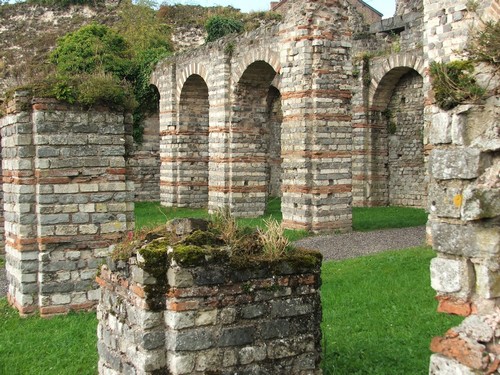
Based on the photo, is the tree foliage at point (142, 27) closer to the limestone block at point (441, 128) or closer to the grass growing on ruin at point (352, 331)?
the grass growing on ruin at point (352, 331)

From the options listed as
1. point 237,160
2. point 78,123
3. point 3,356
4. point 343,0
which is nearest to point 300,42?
point 343,0

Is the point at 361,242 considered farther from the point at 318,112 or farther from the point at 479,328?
the point at 479,328

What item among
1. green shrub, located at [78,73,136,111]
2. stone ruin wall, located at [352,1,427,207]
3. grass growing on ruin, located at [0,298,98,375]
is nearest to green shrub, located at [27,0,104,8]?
stone ruin wall, located at [352,1,427,207]

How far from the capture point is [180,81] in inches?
821

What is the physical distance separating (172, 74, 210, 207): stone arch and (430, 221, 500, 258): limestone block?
1739cm

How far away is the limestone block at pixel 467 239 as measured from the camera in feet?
11.4

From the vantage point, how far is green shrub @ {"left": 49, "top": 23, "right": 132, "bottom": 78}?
22703mm

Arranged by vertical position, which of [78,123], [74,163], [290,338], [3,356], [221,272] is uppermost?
[78,123]

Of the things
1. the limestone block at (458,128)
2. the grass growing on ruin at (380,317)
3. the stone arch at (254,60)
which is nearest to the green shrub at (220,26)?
the stone arch at (254,60)

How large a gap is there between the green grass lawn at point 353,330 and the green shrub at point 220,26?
63.8 feet

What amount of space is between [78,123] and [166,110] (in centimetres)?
1317

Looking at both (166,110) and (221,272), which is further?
(166,110)

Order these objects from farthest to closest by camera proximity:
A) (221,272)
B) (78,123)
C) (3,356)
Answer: (78,123) < (3,356) < (221,272)

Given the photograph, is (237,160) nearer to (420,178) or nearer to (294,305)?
(420,178)
